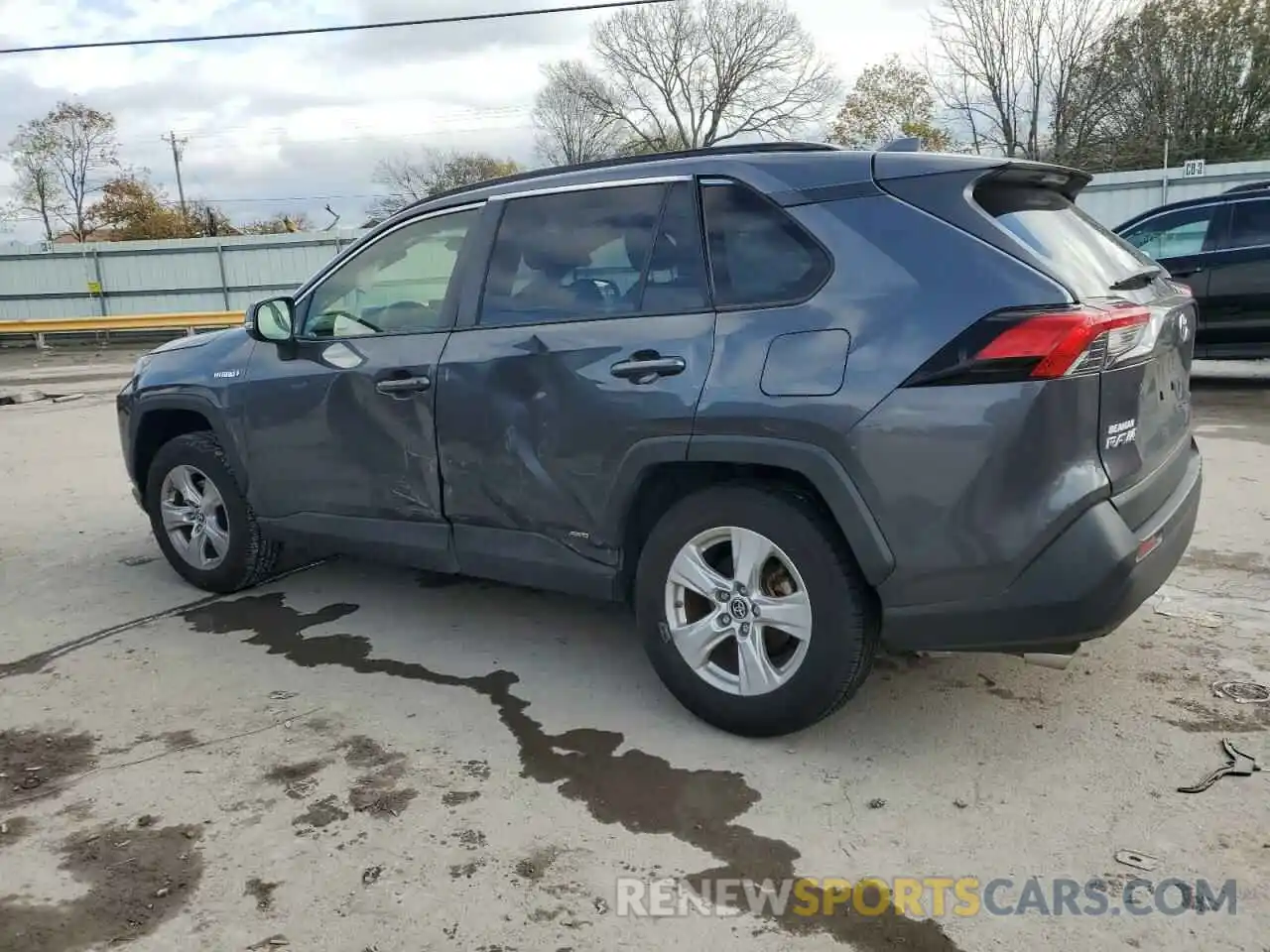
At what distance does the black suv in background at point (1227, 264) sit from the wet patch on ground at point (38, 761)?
9254 mm

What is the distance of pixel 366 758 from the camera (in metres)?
3.27

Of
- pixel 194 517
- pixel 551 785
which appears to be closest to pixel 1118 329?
pixel 551 785

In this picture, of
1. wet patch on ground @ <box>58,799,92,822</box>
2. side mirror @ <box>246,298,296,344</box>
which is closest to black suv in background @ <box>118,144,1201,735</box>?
side mirror @ <box>246,298,296,344</box>

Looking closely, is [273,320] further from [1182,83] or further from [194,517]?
[1182,83]

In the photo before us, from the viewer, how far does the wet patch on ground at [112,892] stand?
8.02 feet

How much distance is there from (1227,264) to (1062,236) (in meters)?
7.80

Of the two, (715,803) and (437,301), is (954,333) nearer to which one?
(715,803)

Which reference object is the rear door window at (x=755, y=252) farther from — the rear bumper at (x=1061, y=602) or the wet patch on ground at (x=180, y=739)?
the wet patch on ground at (x=180, y=739)

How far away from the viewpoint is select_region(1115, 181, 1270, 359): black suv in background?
9242mm

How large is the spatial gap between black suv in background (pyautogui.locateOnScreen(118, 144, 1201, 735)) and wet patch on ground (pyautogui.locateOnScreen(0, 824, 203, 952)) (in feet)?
4.91

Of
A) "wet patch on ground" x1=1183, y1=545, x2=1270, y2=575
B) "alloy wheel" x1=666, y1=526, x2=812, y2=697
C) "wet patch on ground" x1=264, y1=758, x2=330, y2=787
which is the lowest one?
"wet patch on ground" x1=1183, y1=545, x2=1270, y2=575

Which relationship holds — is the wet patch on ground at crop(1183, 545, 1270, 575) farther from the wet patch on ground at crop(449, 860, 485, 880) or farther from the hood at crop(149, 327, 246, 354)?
the hood at crop(149, 327, 246, 354)

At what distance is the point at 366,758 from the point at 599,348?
159 centimetres

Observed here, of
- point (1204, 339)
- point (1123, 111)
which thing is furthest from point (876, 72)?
point (1204, 339)
